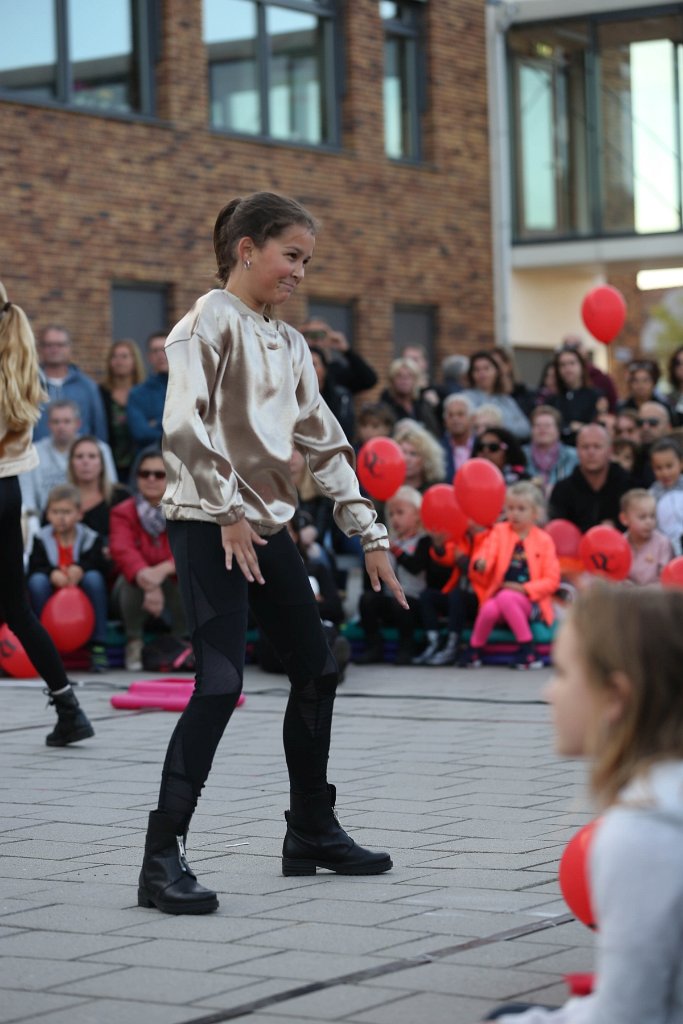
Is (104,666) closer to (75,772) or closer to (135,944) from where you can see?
(75,772)

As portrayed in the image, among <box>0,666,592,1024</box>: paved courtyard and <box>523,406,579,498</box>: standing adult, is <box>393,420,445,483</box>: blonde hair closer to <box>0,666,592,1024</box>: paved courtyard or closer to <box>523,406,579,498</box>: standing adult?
<box>523,406,579,498</box>: standing adult

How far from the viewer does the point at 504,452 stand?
536 inches

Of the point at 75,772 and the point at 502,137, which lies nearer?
the point at 75,772

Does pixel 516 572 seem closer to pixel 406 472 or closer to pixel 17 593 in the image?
pixel 406 472

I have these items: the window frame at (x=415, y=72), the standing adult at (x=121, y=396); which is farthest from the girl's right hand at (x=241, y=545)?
the window frame at (x=415, y=72)

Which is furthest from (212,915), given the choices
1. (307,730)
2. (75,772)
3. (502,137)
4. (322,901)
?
(502,137)

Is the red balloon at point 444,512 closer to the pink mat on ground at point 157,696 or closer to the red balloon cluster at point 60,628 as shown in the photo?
the red balloon cluster at point 60,628

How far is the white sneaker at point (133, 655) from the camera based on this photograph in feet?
41.0

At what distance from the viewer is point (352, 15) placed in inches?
914

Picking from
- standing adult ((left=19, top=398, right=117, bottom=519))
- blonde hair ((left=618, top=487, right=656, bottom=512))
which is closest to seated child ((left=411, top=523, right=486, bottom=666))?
blonde hair ((left=618, top=487, right=656, bottom=512))

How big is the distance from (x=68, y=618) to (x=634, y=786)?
971 cm

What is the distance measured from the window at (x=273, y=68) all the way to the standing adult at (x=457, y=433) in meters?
8.45

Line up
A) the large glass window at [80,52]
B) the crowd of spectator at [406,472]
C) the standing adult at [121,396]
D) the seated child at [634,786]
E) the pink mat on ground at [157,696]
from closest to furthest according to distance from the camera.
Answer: the seated child at [634,786]
the pink mat on ground at [157,696]
the crowd of spectator at [406,472]
the standing adult at [121,396]
the large glass window at [80,52]

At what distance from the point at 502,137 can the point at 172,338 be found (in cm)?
2091
